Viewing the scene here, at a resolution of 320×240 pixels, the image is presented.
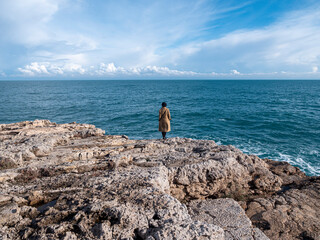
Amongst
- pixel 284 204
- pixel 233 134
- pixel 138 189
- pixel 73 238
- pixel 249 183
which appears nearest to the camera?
pixel 73 238

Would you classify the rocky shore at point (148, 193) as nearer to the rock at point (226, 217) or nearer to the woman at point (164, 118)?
the rock at point (226, 217)

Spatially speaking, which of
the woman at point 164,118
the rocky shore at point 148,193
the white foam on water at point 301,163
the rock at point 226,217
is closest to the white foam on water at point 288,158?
the white foam on water at point 301,163

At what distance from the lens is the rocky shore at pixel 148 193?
4152mm

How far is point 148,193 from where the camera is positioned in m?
5.11

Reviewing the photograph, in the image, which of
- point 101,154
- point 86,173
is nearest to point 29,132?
point 101,154

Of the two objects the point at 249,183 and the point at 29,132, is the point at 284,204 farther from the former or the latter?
the point at 29,132

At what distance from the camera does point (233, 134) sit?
1016 inches

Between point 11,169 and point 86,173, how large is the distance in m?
3.17

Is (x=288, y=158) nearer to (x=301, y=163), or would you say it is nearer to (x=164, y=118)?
(x=301, y=163)

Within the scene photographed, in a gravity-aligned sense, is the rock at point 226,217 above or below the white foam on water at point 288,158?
above

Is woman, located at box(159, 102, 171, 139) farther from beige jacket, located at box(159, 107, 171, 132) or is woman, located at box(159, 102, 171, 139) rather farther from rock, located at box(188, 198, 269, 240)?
rock, located at box(188, 198, 269, 240)

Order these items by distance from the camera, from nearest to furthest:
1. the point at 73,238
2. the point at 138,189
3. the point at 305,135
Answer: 1. the point at 73,238
2. the point at 138,189
3. the point at 305,135

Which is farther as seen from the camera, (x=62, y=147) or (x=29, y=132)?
(x=29, y=132)

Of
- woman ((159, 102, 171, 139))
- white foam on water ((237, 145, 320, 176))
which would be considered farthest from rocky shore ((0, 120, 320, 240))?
white foam on water ((237, 145, 320, 176))
